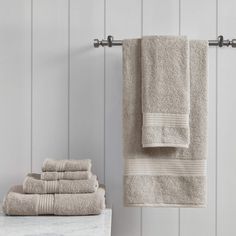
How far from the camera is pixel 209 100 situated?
164cm

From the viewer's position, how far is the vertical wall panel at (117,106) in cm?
163

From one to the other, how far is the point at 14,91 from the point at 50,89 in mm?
128

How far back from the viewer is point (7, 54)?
64.0 inches

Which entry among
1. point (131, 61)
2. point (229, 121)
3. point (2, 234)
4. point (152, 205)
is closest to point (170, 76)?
point (131, 61)

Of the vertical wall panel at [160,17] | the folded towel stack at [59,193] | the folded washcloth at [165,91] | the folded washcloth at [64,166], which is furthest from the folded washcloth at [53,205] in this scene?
the vertical wall panel at [160,17]

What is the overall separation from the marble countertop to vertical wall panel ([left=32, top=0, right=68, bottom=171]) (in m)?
0.33

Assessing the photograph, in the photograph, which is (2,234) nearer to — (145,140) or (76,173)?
(76,173)

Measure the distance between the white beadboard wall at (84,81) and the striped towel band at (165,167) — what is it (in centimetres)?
16

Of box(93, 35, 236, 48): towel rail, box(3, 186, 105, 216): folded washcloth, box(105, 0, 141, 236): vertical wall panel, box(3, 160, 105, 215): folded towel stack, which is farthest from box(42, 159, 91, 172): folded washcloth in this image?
box(93, 35, 236, 48): towel rail

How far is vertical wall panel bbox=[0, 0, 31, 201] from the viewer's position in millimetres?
1627

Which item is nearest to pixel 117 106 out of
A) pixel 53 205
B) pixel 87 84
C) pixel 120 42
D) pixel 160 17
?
pixel 87 84

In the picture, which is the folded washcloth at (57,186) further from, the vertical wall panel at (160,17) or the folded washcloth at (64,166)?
the vertical wall panel at (160,17)

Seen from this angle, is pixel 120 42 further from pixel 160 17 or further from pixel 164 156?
pixel 164 156

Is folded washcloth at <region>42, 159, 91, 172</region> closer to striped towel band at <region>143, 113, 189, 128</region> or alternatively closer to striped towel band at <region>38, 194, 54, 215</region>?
striped towel band at <region>38, 194, 54, 215</region>
